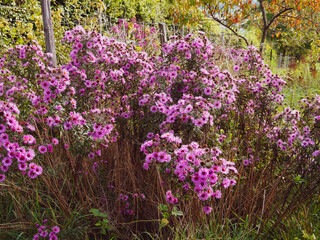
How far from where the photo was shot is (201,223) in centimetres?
223

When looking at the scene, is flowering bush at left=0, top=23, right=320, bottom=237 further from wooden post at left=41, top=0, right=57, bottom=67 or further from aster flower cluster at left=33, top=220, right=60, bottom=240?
wooden post at left=41, top=0, right=57, bottom=67

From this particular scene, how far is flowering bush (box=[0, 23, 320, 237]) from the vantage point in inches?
75.0

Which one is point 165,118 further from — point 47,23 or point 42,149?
point 47,23

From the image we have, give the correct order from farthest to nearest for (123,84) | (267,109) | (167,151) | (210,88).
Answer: (267,109) → (123,84) → (210,88) → (167,151)

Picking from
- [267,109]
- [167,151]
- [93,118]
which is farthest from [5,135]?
[267,109]

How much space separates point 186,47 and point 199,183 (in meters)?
1.56

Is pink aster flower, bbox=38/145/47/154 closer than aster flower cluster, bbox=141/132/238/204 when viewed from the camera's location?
No

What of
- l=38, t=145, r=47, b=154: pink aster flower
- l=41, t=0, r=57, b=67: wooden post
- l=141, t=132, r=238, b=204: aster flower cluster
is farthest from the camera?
l=41, t=0, r=57, b=67: wooden post

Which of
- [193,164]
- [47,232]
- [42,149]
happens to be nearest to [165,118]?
[193,164]

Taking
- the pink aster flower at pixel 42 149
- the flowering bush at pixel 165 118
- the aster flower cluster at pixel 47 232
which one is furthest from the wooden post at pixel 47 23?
the aster flower cluster at pixel 47 232

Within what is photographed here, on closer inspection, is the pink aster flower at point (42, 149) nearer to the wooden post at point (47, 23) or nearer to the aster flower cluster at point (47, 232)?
the aster flower cluster at point (47, 232)

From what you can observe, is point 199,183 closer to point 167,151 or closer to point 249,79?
point 167,151

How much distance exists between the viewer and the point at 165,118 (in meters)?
2.64

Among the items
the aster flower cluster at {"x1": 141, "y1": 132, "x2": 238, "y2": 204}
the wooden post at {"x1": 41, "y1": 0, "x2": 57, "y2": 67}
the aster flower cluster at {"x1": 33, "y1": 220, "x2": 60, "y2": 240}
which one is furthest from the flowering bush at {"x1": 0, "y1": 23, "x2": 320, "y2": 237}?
the wooden post at {"x1": 41, "y1": 0, "x2": 57, "y2": 67}
